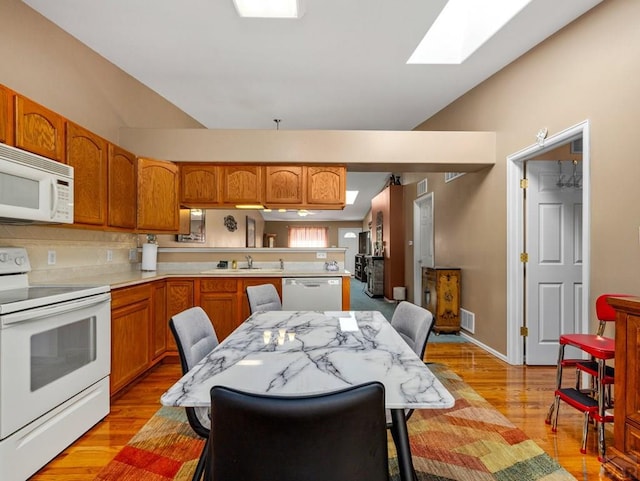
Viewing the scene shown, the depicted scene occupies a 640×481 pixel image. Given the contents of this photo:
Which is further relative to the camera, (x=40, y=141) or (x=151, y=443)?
(x=40, y=141)

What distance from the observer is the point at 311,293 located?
150 inches

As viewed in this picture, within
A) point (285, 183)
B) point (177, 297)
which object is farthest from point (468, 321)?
point (177, 297)

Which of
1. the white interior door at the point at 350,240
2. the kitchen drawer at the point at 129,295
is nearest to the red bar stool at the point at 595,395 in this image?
the kitchen drawer at the point at 129,295

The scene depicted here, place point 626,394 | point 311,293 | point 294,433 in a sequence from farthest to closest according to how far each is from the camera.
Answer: point 311,293 < point 626,394 < point 294,433

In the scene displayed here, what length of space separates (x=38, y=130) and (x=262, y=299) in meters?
1.78

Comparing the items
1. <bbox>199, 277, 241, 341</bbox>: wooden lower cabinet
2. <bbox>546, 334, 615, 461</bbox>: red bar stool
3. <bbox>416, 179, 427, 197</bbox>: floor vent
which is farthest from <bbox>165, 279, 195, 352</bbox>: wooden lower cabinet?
<bbox>416, 179, 427, 197</bbox>: floor vent

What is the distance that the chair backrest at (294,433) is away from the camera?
0.70 meters

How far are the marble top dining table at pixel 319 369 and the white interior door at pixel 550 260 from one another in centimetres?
244

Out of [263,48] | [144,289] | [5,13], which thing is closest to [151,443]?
[144,289]

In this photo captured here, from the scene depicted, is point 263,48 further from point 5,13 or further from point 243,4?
point 5,13

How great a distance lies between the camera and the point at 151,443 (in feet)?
6.69

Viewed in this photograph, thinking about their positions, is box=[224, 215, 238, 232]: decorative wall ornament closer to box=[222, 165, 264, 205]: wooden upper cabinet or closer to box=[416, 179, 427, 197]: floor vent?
box=[222, 165, 264, 205]: wooden upper cabinet

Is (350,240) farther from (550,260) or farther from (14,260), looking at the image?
(14,260)

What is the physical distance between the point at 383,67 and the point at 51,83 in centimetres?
281
